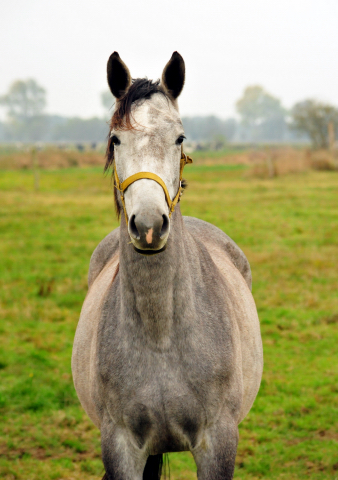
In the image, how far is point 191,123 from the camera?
336ft

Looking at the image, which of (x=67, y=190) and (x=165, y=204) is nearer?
(x=165, y=204)

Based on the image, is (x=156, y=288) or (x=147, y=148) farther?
(x=156, y=288)

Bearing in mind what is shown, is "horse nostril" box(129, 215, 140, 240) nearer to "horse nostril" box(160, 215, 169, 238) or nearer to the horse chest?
"horse nostril" box(160, 215, 169, 238)

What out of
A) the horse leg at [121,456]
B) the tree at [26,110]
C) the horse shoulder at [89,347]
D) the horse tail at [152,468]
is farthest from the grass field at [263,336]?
the tree at [26,110]

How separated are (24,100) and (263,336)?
105m

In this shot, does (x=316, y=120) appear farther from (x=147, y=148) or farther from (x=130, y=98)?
(x=147, y=148)

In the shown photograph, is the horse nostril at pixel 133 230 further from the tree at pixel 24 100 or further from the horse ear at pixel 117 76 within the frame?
the tree at pixel 24 100

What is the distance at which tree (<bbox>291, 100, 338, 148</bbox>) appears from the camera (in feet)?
108

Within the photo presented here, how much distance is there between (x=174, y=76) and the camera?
2.30 metres

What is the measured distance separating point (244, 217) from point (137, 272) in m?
11.9

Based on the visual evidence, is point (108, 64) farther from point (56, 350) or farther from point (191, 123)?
point (191, 123)

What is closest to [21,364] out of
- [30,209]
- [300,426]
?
[300,426]

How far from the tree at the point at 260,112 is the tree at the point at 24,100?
45.9 meters

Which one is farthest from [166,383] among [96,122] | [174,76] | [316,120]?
[96,122]
